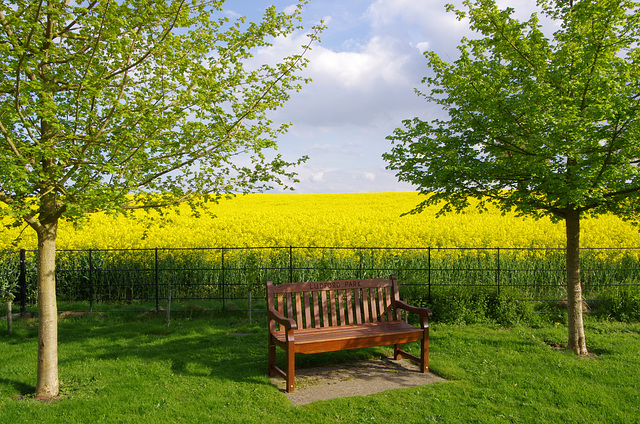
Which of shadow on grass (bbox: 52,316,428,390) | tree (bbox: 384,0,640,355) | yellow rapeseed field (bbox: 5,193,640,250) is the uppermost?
tree (bbox: 384,0,640,355)

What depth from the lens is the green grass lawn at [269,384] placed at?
479cm

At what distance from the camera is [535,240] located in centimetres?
1321

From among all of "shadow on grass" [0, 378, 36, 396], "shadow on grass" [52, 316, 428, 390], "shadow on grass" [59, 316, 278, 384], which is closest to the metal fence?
"shadow on grass" [59, 316, 278, 384]

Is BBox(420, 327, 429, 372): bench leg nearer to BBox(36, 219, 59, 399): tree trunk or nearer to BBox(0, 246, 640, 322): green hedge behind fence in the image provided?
BBox(0, 246, 640, 322): green hedge behind fence

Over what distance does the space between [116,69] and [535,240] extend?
464 inches

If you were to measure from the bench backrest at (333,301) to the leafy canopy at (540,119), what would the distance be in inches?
65.3

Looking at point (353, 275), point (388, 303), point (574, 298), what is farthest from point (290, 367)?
point (353, 275)

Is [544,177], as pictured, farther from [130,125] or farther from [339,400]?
[130,125]

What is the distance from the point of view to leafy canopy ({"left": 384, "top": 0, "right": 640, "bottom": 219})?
566 centimetres

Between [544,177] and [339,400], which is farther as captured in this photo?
[544,177]

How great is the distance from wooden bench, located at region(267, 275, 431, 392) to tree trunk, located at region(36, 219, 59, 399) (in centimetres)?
246

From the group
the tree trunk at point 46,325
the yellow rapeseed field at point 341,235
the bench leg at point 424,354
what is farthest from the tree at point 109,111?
the yellow rapeseed field at point 341,235

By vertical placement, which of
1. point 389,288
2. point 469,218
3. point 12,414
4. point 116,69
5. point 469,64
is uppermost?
point 469,64

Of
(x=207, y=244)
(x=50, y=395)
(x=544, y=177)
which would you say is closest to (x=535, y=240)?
(x=544, y=177)
